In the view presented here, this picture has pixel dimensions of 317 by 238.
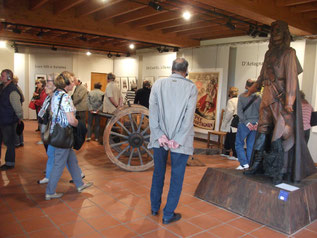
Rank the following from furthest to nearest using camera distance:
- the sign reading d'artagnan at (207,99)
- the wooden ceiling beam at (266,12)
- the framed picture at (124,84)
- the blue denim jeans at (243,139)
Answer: the framed picture at (124,84), the sign reading d'artagnan at (207,99), the blue denim jeans at (243,139), the wooden ceiling beam at (266,12)

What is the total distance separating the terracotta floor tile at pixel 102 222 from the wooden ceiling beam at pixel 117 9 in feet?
14.1

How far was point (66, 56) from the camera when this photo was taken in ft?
40.4

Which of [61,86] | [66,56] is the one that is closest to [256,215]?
[61,86]

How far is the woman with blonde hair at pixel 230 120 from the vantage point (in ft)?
20.6

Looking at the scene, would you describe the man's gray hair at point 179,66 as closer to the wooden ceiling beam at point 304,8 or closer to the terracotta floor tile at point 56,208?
the terracotta floor tile at point 56,208

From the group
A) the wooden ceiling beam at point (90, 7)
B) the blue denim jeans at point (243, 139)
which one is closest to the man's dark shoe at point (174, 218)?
the blue denim jeans at point (243, 139)

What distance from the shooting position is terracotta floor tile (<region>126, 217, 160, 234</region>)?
286 cm

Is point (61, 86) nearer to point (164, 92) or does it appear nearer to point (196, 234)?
point (164, 92)

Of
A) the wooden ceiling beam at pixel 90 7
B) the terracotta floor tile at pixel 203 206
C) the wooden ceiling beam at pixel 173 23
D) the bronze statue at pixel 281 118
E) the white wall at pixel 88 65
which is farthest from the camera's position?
the white wall at pixel 88 65

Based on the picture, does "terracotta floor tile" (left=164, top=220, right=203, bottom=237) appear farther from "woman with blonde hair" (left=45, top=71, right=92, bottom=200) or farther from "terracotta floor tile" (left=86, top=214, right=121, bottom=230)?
"woman with blonde hair" (left=45, top=71, right=92, bottom=200)

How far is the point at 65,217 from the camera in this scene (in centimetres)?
307

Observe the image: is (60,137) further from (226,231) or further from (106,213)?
(226,231)

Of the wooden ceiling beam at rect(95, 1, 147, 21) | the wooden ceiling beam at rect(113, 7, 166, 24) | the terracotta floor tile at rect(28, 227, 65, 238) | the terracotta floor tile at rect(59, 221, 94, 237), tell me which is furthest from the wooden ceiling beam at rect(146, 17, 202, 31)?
the terracotta floor tile at rect(28, 227, 65, 238)

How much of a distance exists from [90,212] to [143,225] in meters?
0.64
